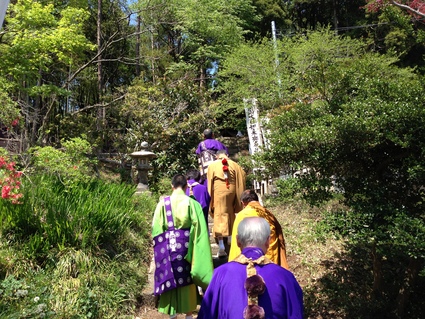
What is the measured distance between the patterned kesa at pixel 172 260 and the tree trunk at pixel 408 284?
2.27 meters

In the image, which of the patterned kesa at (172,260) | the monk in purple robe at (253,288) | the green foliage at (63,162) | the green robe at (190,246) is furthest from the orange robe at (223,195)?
the monk in purple robe at (253,288)

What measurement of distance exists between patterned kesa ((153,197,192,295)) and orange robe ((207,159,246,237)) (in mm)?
1622

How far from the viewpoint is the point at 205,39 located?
1599cm

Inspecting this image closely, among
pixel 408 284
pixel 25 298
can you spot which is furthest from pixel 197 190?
pixel 408 284

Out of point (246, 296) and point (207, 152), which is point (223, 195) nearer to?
point (207, 152)

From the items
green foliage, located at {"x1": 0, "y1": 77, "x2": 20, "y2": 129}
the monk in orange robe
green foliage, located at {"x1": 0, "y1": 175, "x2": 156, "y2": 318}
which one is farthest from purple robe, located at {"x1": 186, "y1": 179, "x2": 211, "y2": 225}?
green foliage, located at {"x1": 0, "y1": 77, "x2": 20, "y2": 129}

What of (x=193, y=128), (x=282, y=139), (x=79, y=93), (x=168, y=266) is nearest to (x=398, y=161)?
(x=282, y=139)

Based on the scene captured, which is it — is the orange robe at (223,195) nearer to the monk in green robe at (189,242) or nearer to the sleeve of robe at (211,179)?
the sleeve of robe at (211,179)

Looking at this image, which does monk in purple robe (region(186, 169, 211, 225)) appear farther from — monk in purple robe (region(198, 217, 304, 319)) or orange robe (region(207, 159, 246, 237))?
monk in purple robe (region(198, 217, 304, 319))

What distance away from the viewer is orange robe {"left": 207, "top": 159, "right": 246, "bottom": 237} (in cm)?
478

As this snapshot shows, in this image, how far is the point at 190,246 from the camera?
3139 millimetres

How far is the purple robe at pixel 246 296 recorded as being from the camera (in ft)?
5.63

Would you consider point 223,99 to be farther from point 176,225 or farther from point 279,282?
point 279,282

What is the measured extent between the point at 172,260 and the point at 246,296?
61.2 inches
